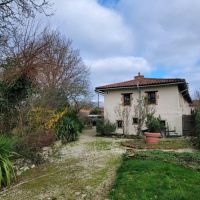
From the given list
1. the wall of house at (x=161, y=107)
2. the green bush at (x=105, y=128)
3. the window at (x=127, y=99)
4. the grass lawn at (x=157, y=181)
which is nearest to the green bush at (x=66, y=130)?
the green bush at (x=105, y=128)

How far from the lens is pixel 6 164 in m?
7.04

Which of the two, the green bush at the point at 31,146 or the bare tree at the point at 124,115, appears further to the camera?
the bare tree at the point at 124,115

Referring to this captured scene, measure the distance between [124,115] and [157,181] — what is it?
1638cm

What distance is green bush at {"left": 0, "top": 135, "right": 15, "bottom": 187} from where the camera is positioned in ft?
22.9

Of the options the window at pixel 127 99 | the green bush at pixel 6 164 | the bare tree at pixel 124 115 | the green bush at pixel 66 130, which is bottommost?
the green bush at pixel 6 164

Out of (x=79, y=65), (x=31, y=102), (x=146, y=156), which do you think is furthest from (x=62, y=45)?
(x=146, y=156)

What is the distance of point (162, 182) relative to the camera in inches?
247

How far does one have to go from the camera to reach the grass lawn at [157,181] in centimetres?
550

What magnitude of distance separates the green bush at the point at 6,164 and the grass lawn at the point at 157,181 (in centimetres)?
295

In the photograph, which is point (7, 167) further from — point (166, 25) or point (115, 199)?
point (166, 25)

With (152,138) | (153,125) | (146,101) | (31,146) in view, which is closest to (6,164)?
(31,146)

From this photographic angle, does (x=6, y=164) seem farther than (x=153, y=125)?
No

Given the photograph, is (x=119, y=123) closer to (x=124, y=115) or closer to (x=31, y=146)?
(x=124, y=115)

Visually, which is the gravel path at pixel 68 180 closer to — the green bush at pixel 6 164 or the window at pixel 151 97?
the green bush at pixel 6 164
